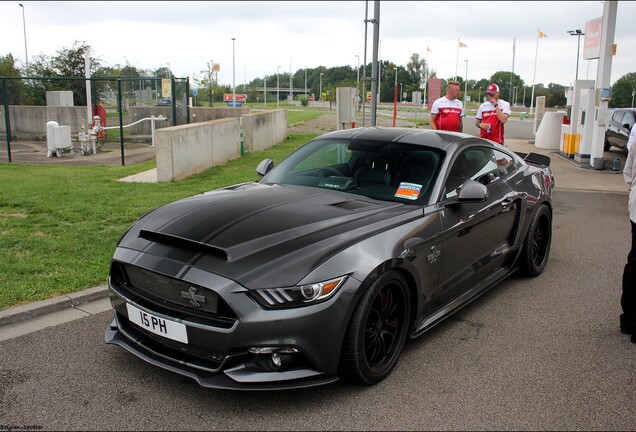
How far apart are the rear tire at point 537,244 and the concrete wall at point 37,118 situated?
15.6 meters

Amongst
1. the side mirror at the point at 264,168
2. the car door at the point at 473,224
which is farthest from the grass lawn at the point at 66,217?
the car door at the point at 473,224

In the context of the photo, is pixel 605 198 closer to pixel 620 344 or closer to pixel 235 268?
pixel 620 344

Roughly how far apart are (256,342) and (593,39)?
15352 millimetres

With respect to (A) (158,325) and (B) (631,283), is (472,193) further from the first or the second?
(A) (158,325)

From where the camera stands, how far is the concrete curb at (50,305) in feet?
14.3

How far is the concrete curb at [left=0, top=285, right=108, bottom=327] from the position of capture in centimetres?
437

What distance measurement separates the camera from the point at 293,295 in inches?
120

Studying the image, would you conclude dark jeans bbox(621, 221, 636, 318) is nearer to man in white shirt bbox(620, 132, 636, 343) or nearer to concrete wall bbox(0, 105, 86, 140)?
man in white shirt bbox(620, 132, 636, 343)

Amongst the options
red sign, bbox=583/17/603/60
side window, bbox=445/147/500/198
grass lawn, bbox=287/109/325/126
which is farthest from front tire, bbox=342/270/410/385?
grass lawn, bbox=287/109/325/126

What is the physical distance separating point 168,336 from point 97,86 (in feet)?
57.4

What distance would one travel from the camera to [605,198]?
423 inches

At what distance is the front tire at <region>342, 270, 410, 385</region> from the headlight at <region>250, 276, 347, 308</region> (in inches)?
10.8

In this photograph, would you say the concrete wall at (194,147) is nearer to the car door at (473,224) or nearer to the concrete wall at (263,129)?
the concrete wall at (263,129)

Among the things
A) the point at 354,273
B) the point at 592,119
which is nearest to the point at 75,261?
the point at 354,273
